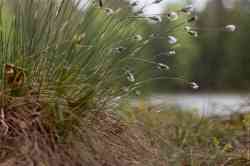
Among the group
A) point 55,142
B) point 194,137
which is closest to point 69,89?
point 55,142

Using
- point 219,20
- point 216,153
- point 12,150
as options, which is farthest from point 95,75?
point 219,20

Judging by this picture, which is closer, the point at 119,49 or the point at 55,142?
the point at 55,142

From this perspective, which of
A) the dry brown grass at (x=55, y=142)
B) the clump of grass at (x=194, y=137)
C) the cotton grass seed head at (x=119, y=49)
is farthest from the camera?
the clump of grass at (x=194, y=137)

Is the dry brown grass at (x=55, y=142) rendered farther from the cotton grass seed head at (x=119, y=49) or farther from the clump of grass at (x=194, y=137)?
the cotton grass seed head at (x=119, y=49)

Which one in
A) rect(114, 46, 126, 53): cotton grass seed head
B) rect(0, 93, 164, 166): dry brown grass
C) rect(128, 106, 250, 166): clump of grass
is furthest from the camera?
rect(128, 106, 250, 166): clump of grass

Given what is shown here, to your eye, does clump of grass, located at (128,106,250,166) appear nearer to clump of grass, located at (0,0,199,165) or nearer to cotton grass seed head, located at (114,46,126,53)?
clump of grass, located at (0,0,199,165)

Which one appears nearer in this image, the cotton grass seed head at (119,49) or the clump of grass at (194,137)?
the cotton grass seed head at (119,49)

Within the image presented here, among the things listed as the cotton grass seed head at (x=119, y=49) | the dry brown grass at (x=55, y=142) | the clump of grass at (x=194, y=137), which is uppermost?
the cotton grass seed head at (x=119, y=49)

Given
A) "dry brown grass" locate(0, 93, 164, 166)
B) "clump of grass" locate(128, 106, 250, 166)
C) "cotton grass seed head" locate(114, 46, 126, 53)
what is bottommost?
"clump of grass" locate(128, 106, 250, 166)

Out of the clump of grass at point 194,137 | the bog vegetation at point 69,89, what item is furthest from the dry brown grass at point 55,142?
the clump of grass at point 194,137

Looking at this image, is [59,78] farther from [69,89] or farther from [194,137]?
[194,137]

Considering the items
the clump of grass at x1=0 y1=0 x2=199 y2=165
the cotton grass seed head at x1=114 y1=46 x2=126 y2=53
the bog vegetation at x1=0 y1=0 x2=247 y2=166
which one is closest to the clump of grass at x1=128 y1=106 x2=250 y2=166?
the bog vegetation at x1=0 y1=0 x2=247 y2=166

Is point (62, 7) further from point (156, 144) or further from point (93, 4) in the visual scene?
point (156, 144)

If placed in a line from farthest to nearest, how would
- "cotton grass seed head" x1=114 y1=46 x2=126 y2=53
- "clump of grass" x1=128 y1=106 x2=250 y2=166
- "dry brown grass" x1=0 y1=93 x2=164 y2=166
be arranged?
"clump of grass" x1=128 y1=106 x2=250 y2=166, "cotton grass seed head" x1=114 y1=46 x2=126 y2=53, "dry brown grass" x1=0 y1=93 x2=164 y2=166
